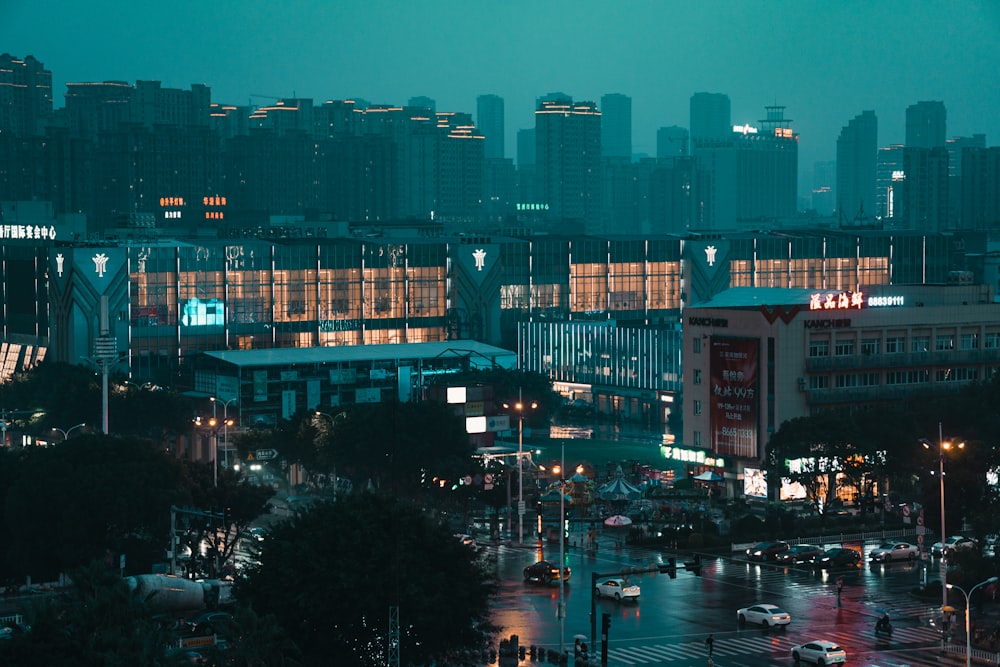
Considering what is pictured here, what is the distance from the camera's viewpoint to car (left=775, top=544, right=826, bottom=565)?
85625 mm

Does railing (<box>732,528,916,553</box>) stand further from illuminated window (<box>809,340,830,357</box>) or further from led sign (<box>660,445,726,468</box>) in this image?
led sign (<box>660,445,726,468</box>)

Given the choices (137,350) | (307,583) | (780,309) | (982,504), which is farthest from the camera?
(137,350)

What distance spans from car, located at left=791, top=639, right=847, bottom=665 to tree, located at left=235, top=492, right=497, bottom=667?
11273 millimetres

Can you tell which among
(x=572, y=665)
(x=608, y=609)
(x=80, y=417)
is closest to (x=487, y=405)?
(x=80, y=417)

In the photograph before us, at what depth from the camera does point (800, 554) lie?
281 ft

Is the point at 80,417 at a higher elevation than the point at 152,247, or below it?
below

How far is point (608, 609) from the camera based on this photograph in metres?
74.9

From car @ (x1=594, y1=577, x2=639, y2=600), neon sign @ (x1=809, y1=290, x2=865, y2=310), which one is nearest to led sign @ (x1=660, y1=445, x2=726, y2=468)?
neon sign @ (x1=809, y1=290, x2=865, y2=310)

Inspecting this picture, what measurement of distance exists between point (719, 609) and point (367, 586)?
810 inches

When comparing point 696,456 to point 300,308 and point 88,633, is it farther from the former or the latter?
point 300,308

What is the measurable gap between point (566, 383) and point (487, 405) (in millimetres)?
52073

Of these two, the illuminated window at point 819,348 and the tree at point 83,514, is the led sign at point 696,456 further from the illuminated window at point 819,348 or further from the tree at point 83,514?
the tree at point 83,514

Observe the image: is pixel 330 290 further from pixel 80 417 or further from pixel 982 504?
pixel 982 504

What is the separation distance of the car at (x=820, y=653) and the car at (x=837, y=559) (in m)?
21.1
